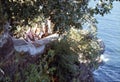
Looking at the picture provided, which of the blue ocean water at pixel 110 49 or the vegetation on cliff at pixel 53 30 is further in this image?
the blue ocean water at pixel 110 49

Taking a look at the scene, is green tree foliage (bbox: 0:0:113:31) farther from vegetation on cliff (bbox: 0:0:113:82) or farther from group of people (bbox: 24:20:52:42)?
group of people (bbox: 24:20:52:42)

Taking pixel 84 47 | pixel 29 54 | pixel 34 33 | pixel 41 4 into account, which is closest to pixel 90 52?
pixel 84 47

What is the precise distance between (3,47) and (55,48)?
2.02 metres

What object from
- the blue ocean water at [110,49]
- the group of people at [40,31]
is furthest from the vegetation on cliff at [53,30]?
the blue ocean water at [110,49]

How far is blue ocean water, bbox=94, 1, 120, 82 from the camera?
1195 centimetres

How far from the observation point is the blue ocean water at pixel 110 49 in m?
11.9

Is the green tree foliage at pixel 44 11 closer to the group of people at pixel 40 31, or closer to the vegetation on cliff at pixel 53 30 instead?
the vegetation on cliff at pixel 53 30

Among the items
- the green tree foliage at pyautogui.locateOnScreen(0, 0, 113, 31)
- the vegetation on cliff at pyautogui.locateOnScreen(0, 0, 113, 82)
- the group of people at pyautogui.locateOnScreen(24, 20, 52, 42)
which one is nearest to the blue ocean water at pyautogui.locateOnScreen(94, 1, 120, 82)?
the group of people at pyautogui.locateOnScreen(24, 20, 52, 42)

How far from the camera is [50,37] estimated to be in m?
8.52

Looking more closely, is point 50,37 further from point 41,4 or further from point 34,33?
point 41,4

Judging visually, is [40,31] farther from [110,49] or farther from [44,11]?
[110,49]

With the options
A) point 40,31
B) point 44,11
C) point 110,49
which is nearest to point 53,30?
point 44,11

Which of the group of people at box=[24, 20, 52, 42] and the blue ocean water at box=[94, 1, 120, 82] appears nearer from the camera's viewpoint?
the group of people at box=[24, 20, 52, 42]

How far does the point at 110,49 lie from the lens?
47.9ft
